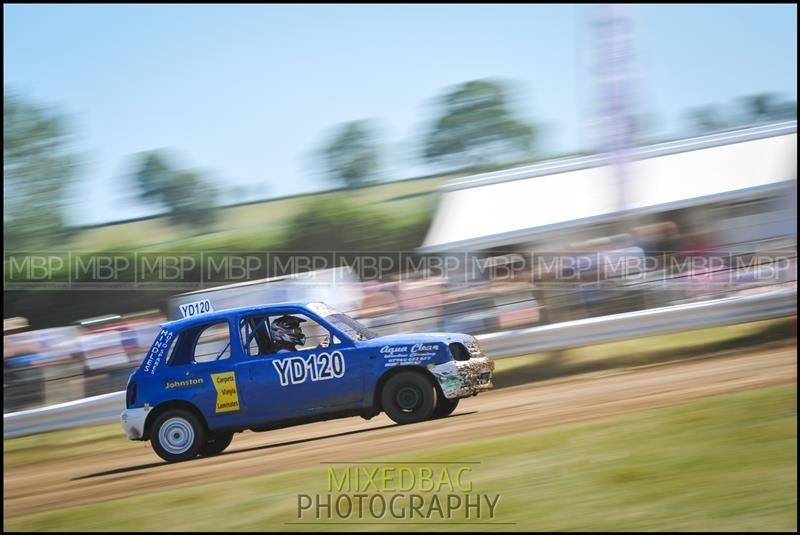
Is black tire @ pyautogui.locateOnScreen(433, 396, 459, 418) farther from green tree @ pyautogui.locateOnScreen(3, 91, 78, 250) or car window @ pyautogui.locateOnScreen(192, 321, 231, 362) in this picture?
green tree @ pyautogui.locateOnScreen(3, 91, 78, 250)

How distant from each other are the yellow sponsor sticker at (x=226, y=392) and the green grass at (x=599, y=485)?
0.67 metres

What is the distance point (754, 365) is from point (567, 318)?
223 centimetres

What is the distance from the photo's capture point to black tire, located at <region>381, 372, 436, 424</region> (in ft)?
23.3

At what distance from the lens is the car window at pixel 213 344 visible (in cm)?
742

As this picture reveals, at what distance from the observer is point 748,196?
12.2 m

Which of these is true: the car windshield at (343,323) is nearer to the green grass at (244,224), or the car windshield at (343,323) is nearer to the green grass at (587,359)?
the green grass at (587,359)

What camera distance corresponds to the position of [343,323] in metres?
7.58

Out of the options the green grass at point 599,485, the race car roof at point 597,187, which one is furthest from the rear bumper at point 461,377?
the race car roof at point 597,187

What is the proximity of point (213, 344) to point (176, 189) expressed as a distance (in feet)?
46.6

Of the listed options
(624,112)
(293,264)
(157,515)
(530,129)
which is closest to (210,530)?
(157,515)

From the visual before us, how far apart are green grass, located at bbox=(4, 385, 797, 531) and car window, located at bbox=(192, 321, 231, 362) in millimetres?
1126

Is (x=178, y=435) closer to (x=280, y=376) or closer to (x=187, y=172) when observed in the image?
(x=280, y=376)

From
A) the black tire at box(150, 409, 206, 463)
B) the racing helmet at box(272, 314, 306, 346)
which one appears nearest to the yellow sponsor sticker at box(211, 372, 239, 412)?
the black tire at box(150, 409, 206, 463)

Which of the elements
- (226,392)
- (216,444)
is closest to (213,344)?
(226,392)
